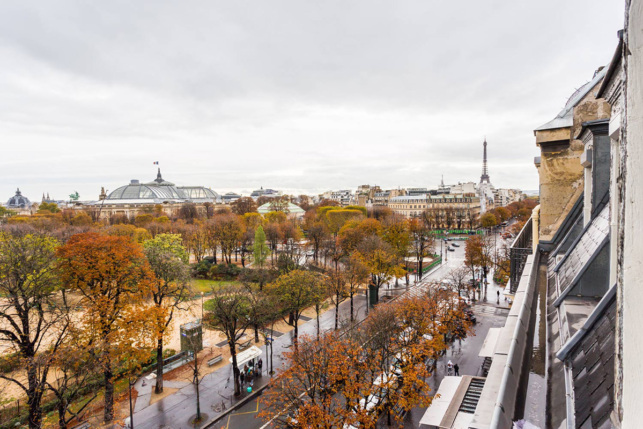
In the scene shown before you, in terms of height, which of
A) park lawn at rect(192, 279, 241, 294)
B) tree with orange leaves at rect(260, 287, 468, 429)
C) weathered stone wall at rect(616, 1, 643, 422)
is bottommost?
park lawn at rect(192, 279, 241, 294)

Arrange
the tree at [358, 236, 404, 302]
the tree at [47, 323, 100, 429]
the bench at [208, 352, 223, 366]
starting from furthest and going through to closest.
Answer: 1. the tree at [358, 236, 404, 302]
2. the bench at [208, 352, 223, 366]
3. the tree at [47, 323, 100, 429]

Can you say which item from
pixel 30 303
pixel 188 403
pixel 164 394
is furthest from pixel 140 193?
pixel 188 403

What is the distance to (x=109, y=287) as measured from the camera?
57.2 feet

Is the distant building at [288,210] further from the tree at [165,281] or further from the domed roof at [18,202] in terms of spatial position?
the domed roof at [18,202]

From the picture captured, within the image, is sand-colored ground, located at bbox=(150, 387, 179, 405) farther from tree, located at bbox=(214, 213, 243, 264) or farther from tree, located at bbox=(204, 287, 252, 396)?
tree, located at bbox=(214, 213, 243, 264)

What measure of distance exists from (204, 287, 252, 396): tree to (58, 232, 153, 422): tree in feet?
12.8

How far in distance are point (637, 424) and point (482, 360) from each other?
23.5 metres

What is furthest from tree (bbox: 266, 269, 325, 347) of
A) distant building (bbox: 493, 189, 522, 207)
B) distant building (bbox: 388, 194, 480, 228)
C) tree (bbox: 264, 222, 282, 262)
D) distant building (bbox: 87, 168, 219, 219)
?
distant building (bbox: 493, 189, 522, 207)

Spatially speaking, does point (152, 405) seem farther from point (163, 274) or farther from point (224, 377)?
point (163, 274)

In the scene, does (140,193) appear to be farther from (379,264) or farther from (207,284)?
(379,264)

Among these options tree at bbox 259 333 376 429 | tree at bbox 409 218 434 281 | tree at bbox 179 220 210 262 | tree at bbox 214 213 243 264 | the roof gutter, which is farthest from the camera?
tree at bbox 179 220 210 262

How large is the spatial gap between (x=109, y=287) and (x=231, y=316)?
6.38 m

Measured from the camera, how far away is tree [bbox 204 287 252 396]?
18677 mm

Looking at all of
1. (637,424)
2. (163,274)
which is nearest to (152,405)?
(163,274)
